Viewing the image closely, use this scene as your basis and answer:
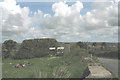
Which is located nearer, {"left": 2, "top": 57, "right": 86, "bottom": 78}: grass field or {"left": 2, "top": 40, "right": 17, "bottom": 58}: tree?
{"left": 2, "top": 57, "right": 86, "bottom": 78}: grass field

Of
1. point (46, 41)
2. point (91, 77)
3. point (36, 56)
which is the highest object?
point (46, 41)

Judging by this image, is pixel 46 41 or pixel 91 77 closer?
pixel 91 77

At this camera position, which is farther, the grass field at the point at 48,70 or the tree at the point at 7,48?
the tree at the point at 7,48

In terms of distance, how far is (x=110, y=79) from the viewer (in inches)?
83.9

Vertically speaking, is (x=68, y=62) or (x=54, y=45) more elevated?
(x=54, y=45)

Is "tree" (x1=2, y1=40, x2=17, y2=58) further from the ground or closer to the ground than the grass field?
further from the ground

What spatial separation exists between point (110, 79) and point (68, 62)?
325 cm

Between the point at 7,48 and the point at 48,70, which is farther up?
the point at 7,48

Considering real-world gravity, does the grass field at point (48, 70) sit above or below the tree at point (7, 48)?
below

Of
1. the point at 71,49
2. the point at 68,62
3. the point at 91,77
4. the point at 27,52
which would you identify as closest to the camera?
the point at 91,77

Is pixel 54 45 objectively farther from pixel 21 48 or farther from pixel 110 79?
pixel 110 79

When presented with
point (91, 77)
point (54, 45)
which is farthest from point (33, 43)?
point (91, 77)

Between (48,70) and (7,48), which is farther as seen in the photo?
(7,48)

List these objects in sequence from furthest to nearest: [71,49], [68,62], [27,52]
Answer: [27,52] < [71,49] < [68,62]
